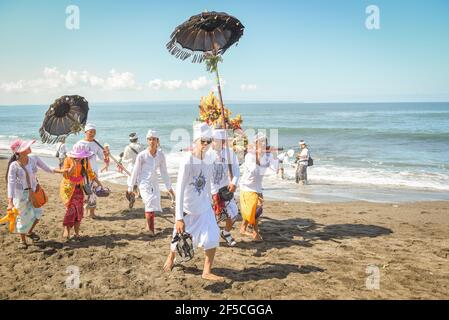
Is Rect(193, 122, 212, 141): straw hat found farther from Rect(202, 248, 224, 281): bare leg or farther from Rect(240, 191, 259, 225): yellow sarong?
Rect(240, 191, 259, 225): yellow sarong

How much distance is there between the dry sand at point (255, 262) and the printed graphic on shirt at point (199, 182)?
4.38 ft

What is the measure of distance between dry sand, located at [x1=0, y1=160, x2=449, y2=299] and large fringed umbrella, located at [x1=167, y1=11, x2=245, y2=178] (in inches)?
75.6

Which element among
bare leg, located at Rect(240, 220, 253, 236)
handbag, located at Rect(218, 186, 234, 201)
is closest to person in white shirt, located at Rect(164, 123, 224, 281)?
handbag, located at Rect(218, 186, 234, 201)

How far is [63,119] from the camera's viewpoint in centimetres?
849

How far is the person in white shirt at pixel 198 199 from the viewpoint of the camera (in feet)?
15.8

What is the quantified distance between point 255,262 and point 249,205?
1298 millimetres

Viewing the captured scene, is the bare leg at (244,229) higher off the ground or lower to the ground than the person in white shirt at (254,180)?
lower

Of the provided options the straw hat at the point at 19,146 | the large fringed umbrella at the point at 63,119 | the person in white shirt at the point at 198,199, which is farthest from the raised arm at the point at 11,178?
the person in white shirt at the point at 198,199

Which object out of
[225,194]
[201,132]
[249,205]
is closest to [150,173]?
[225,194]

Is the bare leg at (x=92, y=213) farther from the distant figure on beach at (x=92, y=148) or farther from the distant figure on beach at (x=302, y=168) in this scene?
the distant figure on beach at (x=302, y=168)

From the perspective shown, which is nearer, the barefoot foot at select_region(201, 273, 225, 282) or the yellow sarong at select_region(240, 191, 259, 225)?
the barefoot foot at select_region(201, 273, 225, 282)

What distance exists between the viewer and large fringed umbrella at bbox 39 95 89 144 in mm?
8320
